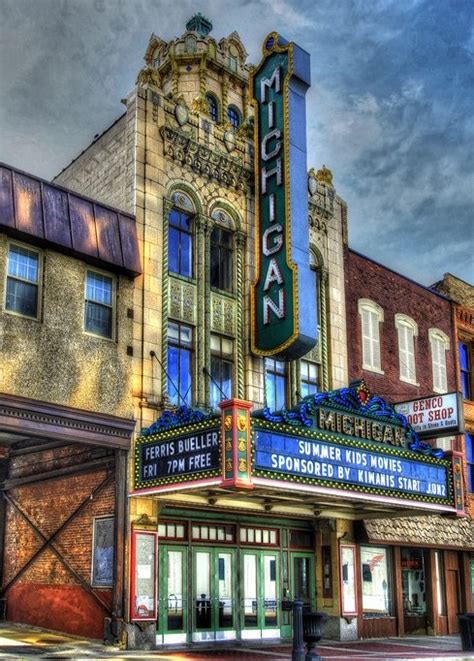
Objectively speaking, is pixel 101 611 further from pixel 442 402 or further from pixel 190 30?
pixel 190 30

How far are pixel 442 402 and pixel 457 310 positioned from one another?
8.84m

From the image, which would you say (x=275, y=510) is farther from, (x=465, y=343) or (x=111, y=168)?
(x=465, y=343)

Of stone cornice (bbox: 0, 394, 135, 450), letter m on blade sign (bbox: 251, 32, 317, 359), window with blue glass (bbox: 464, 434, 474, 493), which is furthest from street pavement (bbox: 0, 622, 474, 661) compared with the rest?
window with blue glass (bbox: 464, 434, 474, 493)

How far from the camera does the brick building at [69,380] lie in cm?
1831

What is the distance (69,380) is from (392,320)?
14.3 meters

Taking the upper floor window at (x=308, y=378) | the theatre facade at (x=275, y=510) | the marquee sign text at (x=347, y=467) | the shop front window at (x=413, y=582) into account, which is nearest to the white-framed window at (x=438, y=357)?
the shop front window at (x=413, y=582)

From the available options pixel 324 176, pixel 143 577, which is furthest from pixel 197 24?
pixel 143 577

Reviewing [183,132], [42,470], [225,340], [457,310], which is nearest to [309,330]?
[225,340]

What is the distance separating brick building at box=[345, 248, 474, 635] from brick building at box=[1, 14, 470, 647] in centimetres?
83

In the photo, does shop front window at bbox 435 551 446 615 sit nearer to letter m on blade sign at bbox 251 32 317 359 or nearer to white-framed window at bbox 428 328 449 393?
white-framed window at bbox 428 328 449 393

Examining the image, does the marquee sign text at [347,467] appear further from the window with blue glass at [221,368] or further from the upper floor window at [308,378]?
the upper floor window at [308,378]

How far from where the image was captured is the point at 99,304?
2011 cm

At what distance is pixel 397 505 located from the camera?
22.2 metres

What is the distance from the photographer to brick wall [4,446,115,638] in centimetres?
A: 1994
